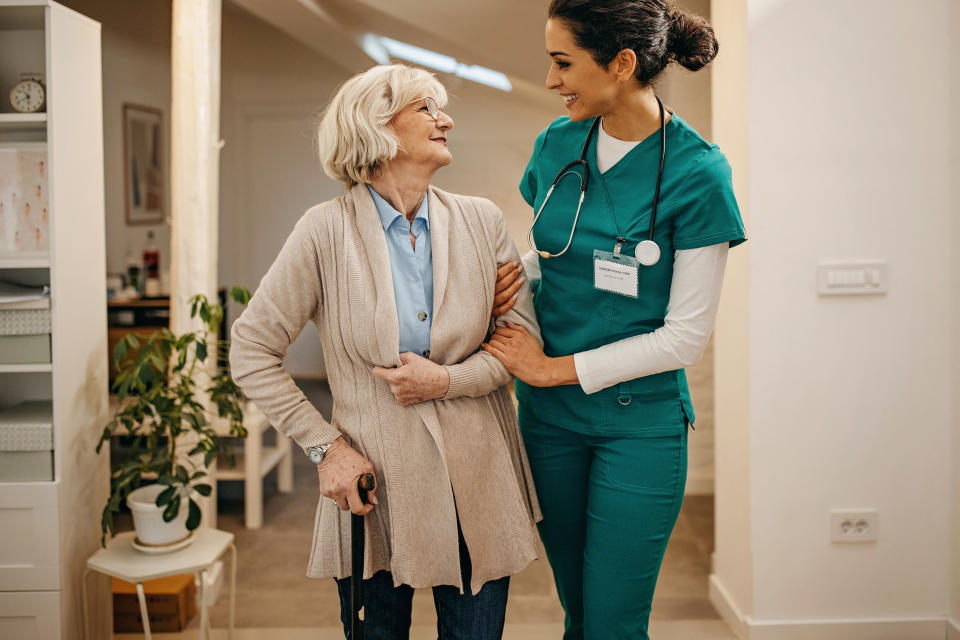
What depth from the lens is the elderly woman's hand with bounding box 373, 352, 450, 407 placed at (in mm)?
1522

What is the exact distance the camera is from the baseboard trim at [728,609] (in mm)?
2676

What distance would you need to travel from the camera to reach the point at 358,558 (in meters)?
1.50

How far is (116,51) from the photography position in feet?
16.2

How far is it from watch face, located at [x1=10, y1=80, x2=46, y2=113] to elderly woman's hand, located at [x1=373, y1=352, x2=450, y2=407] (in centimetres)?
156

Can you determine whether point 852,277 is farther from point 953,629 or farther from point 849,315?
point 953,629

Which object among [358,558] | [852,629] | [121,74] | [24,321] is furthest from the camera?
[121,74]

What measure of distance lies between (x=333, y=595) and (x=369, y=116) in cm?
215

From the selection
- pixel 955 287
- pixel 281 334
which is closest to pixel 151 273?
pixel 281 334

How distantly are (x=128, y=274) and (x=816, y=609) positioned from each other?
374cm

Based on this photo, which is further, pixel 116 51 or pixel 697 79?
pixel 116 51

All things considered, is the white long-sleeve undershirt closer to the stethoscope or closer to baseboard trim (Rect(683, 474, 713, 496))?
the stethoscope

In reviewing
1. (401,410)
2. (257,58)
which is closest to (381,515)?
(401,410)

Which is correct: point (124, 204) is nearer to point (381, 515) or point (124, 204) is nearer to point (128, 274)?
point (128, 274)

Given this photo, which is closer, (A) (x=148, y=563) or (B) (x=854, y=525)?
(A) (x=148, y=563)
